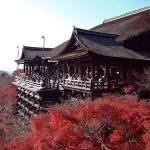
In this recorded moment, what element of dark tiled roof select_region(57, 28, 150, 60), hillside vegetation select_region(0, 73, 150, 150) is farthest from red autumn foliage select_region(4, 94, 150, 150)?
dark tiled roof select_region(57, 28, 150, 60)

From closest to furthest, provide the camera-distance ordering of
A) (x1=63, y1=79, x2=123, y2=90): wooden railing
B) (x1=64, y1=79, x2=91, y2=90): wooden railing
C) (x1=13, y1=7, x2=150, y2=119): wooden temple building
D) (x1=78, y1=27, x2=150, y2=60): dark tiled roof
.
Result: (x1=63, y1=79, x2=123, y2=90): wooden railing
(x1=64, y1=79, x2=91, y2=90): wooden railing
(x1=13, y1=7, x2=150, y2=119): wooden temple building
(x1=78, y1=27, x2=150, y2=60): dark tiled roof

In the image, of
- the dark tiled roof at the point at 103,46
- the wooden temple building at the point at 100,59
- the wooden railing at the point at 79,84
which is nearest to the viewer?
the wooden railing at the point at 79,84

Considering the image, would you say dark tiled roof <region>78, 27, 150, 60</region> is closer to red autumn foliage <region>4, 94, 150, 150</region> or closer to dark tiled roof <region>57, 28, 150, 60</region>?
dark tiled roof <region>57, 28, 150, 60</region>

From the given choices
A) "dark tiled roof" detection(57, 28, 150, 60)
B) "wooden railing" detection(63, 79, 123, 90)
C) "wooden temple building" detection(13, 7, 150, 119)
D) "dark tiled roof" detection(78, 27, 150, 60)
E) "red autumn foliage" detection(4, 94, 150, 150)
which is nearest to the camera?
"red autumn foliage" detection(4, 94, 150, 150)

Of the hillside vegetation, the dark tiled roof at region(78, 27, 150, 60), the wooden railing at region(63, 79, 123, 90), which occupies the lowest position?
the hillside vegetation

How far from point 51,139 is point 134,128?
16.2ft

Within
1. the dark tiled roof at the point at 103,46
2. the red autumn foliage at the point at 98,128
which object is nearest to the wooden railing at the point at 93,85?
the dark tiled roof at the point at 103,46

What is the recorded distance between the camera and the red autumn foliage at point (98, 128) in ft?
44.8

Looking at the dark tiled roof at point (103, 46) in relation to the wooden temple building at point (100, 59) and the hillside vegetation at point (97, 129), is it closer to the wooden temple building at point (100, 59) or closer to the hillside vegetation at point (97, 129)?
the wooden temple building at point (100, 59)

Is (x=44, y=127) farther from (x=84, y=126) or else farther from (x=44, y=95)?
(x=44, y=95)

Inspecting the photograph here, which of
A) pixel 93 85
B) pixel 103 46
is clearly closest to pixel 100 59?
pixel 103 46

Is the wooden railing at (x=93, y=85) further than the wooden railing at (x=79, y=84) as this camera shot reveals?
No

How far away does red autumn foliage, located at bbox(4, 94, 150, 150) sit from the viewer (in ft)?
44.8

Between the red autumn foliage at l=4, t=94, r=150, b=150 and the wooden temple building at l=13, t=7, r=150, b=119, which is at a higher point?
the wooden temple building at l=13, t=7, r=150, b=119
